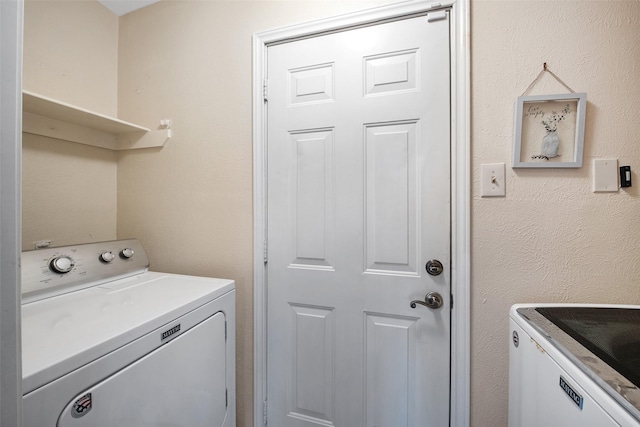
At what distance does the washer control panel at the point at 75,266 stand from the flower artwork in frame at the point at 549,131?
1.75 m

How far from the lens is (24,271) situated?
91cm

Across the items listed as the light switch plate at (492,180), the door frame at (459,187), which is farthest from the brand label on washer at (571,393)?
the light switch plate at (492,180)

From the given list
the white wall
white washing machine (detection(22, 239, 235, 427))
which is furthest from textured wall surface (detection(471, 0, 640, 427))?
white washing machine (detection(22, 239, 235, 427))

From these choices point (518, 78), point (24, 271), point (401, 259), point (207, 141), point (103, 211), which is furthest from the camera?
point (103, 211)

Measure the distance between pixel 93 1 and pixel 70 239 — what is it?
137 cm

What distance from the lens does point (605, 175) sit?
960 mm

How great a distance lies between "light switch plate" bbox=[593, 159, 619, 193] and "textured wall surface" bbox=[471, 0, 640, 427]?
0.07 ft

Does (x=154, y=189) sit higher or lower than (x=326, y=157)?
lower

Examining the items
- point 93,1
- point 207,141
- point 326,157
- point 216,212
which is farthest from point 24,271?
point 93,1

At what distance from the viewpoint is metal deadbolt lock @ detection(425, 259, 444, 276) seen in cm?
111

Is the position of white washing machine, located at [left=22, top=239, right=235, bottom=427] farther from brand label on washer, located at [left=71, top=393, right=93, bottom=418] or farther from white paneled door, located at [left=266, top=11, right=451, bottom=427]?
white paneled door, located at [left=266, top=11, right=451, bottom=427]

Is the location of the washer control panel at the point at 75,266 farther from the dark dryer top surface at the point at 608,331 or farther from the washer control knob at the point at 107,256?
the dark dryer top surface at the point at 608,331

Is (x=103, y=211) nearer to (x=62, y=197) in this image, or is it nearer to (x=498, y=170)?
(x=62, y=197)

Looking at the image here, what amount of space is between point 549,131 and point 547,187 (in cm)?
21
